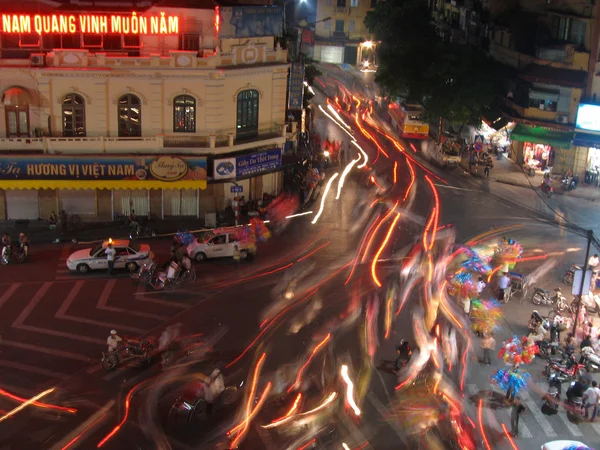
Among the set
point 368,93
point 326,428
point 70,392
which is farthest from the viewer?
point 368,93

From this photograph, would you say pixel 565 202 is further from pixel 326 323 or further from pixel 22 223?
pixel 22 223

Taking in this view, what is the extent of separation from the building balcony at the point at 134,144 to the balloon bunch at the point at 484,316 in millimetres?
17268

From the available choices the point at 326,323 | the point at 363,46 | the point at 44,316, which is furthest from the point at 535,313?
the point at 363,46

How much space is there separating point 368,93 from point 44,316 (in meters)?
56.0

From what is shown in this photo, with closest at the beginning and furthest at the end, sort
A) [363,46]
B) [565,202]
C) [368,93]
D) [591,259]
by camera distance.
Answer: [591,259], [565,202], [368,93], [363,46]

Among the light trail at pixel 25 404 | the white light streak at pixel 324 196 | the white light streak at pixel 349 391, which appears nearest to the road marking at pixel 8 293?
the light trail at pixel 25 404

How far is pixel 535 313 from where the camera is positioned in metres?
36.2

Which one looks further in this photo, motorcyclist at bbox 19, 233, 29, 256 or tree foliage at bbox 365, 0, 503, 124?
tree foliage at bbox 365, 0, 503, 124

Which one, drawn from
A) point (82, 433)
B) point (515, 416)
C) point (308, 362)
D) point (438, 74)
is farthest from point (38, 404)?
point (438, 74)

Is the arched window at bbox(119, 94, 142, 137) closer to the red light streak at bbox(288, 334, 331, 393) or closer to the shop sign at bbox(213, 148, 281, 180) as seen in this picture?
the shop sign at bbox(213, 148, 281, 180)

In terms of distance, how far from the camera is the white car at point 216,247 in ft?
139

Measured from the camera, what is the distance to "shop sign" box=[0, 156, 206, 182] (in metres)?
43.6

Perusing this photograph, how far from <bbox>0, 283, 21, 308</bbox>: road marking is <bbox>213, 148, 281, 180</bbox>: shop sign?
12792mm

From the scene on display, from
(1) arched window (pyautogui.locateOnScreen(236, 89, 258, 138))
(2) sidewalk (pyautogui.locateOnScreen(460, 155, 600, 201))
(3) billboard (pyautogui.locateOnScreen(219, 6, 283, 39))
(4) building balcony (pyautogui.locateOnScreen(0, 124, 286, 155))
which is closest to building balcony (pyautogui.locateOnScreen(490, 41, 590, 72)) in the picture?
(2) sidewalk (pyautogui.locateOnScreen(460, 155, 600, 201))
